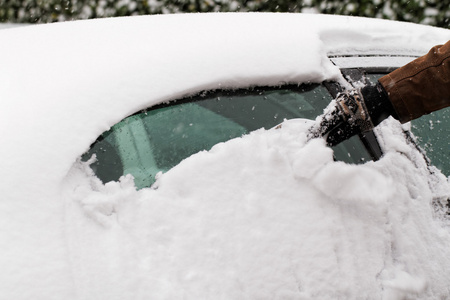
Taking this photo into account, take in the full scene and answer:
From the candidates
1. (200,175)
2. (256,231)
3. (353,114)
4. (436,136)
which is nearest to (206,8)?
(436,136)

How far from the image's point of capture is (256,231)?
133 centimetres

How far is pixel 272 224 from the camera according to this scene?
1345 mm

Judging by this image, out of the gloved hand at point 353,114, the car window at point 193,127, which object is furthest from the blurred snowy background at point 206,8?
the gloved hand at point 353,114

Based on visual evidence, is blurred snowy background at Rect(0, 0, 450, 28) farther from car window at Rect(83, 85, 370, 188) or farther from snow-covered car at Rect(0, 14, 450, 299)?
car window at Rect(83, 85, 370, 188)

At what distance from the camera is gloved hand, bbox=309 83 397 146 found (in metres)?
1.56

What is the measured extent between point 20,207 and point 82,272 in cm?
23

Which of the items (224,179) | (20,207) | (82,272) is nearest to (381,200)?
(224,179)

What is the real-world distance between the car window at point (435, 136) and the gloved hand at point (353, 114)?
0.25m

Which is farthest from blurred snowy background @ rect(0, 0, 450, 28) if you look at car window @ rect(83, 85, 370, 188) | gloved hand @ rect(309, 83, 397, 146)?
gloved hand @ rect(309, 83, 397, 146)

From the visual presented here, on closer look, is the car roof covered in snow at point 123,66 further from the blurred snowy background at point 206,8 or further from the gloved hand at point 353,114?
the blurred snowy background at point 206,8

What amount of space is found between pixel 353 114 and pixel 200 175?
56 centimetres

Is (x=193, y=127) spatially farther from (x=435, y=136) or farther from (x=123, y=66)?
(x=435, y=136)

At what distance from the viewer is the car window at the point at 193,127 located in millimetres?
1403

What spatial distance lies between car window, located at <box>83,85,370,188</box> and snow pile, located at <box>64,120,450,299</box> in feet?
0.15
